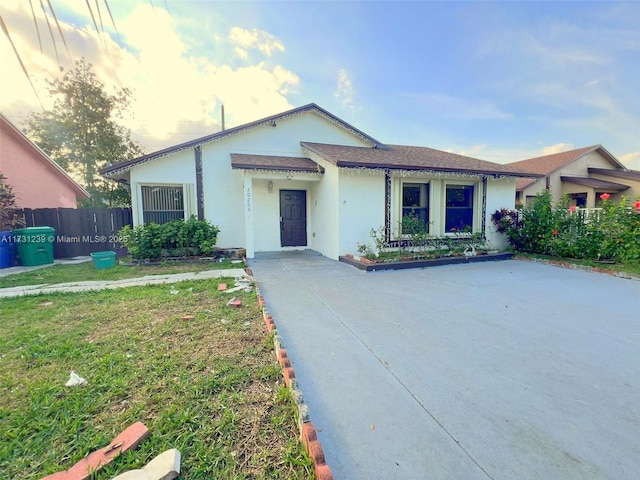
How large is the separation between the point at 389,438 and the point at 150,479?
4.76 ft

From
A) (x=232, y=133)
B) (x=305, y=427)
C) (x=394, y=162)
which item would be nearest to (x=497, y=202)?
(x=394, y=162)

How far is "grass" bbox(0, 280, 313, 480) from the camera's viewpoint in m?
1.76

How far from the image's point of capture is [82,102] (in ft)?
61.3

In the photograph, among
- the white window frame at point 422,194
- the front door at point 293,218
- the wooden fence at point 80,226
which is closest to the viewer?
the white window frame at point 422,194

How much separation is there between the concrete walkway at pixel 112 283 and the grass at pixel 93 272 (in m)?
0.42

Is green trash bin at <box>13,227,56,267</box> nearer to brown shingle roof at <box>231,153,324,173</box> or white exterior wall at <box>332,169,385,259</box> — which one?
brown shingle roof at <box>231,153,324,173</box>

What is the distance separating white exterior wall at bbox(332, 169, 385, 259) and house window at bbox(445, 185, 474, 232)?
2879 millimetres

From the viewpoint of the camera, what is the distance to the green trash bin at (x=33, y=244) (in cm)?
858

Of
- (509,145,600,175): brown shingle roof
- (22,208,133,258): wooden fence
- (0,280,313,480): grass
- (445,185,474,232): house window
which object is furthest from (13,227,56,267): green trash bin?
(509,145,600,175): brown shingle roof

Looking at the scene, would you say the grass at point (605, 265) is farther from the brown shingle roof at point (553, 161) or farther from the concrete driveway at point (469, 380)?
the brown shingle roof at point (553, 161)

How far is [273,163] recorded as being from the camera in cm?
903

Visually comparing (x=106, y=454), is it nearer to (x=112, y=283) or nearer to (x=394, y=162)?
(x=112, y=283)

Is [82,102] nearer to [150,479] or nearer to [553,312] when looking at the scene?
[150,479]

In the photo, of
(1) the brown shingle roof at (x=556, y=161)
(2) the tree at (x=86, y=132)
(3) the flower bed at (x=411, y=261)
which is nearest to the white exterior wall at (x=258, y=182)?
(3) the flower bed at (x=411, y=261)
